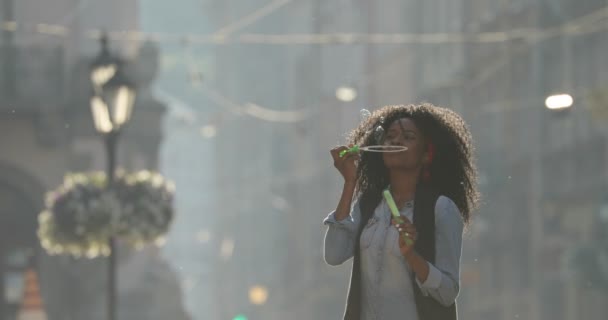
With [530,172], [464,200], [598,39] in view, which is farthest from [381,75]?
[464,200]

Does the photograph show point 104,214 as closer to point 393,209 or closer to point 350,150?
point 350,150

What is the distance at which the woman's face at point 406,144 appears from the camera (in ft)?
18.5

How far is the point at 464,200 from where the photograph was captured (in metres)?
5.83

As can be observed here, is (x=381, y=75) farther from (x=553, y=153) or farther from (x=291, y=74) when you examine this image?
(x=291, y=74)

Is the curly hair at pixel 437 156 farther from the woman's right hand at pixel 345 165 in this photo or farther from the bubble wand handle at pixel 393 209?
the bubble wand handle at pixel 393 209

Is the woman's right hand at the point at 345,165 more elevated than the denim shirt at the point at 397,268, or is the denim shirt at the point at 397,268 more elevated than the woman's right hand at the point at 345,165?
the woman's right hand at the point at 345,165

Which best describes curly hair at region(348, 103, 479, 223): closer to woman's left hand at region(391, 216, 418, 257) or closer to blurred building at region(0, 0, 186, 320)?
woman's left hand at region(391, 216, 418, 257)

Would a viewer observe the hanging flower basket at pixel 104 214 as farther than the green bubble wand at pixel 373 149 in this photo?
Yes

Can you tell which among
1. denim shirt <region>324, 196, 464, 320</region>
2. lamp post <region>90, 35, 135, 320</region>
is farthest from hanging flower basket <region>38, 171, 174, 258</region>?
denim shirt <region>324, 196, 464, 320</region>

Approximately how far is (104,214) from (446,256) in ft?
33.3

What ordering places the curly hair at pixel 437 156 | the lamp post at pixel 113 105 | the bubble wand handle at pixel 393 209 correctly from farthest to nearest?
the lamp post at pixel 113 105 < the curly hair at pixel 437 156 < the bubble wand handle at pixel 393 209

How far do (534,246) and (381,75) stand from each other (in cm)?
1288

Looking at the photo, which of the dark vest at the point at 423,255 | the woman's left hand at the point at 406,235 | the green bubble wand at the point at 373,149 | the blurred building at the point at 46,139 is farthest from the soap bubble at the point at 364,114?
the blurred building at the point at 46,139

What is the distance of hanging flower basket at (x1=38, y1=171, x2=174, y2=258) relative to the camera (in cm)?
1546
